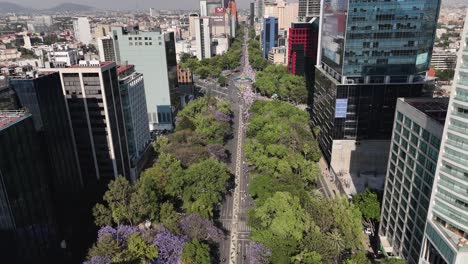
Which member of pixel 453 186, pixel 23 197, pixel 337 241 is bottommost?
pixel 337 241

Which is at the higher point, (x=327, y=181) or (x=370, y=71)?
(x=370, y=71)

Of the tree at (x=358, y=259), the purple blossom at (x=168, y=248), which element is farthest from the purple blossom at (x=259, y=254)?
the tree at (x=358, y=259)

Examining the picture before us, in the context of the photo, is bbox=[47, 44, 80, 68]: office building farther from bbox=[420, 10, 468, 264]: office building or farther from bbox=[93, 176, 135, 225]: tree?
bbox=[420, 10, 468, 264]: office building

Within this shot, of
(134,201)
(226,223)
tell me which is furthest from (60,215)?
(226,223)

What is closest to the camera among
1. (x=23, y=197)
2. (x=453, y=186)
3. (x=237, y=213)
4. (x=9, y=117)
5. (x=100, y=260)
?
(x=453, y=186)

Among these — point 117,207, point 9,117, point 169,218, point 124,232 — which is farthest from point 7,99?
point 169,218

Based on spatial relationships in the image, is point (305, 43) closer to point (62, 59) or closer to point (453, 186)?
point (62, 59)

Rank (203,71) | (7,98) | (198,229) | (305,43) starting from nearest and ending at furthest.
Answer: (7,98), (198,229), (305,43), (203,71)

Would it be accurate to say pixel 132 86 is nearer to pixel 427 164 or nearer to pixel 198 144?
pixel 198 144
